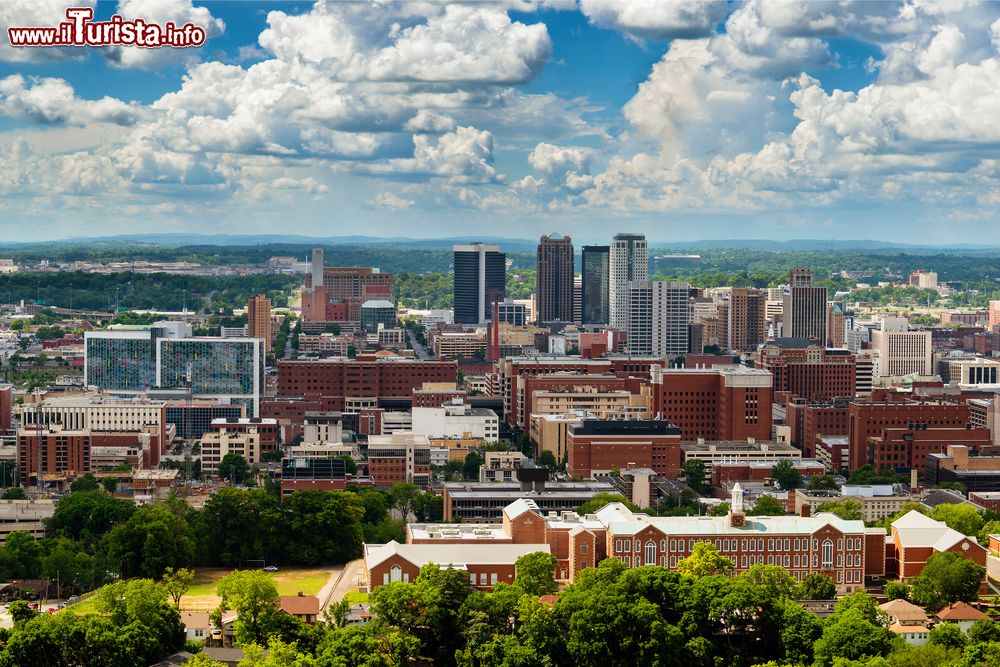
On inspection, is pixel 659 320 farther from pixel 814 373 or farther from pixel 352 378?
pixel 352 378

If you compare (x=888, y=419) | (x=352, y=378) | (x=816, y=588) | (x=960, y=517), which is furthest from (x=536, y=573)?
(x=352, y=378)

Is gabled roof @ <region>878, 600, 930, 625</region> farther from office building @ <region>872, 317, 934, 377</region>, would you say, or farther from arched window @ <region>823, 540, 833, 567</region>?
office building @ <region>872, 317, 934, 377</region>

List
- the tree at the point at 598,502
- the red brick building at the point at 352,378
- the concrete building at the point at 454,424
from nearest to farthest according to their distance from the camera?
the tree at the point at 598,502
the concrete building at the point at 454,424
the red brick building at the point at 352,378

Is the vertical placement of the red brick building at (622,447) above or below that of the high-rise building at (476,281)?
below

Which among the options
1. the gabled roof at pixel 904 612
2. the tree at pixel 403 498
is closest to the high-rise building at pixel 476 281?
the tree at pixel 403 498

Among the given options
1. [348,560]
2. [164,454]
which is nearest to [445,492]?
[348,560]

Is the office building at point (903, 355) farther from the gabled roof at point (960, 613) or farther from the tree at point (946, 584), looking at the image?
the gabled roof at point (960, 613)

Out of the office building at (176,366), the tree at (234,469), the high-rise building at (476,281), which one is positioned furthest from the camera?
the high-rise building at (476,281)
